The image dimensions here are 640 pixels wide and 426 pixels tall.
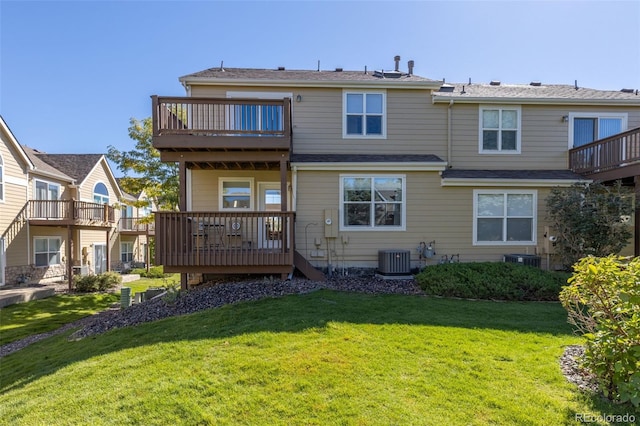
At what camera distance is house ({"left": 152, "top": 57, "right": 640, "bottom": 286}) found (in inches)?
350

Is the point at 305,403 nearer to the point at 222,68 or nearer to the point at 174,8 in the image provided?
the point at 222,68

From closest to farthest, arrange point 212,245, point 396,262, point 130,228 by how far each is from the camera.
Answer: point 212,245 < point 396,262 < point 130,228

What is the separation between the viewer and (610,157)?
391 inches

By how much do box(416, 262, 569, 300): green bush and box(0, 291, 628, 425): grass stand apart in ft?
5.32

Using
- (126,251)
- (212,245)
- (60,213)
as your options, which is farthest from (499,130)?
(126,251)

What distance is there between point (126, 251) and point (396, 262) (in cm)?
2533

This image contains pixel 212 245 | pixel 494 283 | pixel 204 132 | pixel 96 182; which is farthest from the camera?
pixel 96 182

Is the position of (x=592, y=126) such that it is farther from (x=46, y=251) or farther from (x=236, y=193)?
(x=46, y=251)

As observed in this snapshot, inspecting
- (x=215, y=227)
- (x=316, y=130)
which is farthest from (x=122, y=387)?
(x=316, y=130)

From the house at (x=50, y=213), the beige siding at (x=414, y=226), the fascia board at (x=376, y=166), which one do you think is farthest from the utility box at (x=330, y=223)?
the house at (x=50, y=213)

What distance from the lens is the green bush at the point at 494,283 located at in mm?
7734

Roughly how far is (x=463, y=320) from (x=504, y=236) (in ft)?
19.1

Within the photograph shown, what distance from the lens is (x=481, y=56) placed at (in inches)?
492

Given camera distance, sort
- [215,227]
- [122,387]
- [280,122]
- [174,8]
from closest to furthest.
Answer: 1. [122,387]
2. [215,227]
3. [280,122]
4. [174,8]
